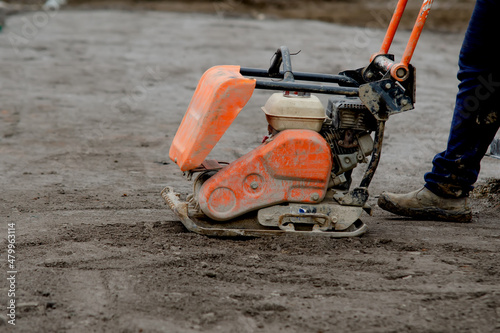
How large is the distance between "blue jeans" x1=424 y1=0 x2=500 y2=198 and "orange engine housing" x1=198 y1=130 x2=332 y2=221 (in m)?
0.83

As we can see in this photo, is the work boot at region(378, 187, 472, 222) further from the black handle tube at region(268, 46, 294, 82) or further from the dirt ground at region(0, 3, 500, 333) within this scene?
the black handle tube at region(268, 46, 294, 82)

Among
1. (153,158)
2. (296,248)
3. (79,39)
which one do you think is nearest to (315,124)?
(296,248)

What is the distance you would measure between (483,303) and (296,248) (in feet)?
2.95

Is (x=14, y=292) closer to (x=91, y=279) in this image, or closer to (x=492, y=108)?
(x=91, y=279)

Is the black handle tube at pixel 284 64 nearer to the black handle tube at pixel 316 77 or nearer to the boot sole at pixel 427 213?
the black handle tube at pixel 316 77

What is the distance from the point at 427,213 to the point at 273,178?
108 centimetres

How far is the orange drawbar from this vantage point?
285cm

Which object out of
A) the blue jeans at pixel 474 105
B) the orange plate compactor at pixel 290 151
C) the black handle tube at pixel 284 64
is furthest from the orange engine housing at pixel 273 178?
the blue jeans at pixel 474 105

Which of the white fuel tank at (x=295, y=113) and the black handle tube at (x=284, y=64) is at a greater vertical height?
the black handle tube at (x=284, y=64)

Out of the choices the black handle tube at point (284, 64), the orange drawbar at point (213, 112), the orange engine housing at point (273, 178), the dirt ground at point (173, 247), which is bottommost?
the dirt ground at point (173, 247)

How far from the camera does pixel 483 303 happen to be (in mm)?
2422

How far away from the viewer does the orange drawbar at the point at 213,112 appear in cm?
285

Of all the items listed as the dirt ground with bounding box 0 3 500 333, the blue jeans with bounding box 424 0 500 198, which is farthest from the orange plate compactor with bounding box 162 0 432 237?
the blue jeans with bounding box 424 0 500 198

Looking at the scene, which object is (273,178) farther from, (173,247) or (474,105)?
(474,105)
